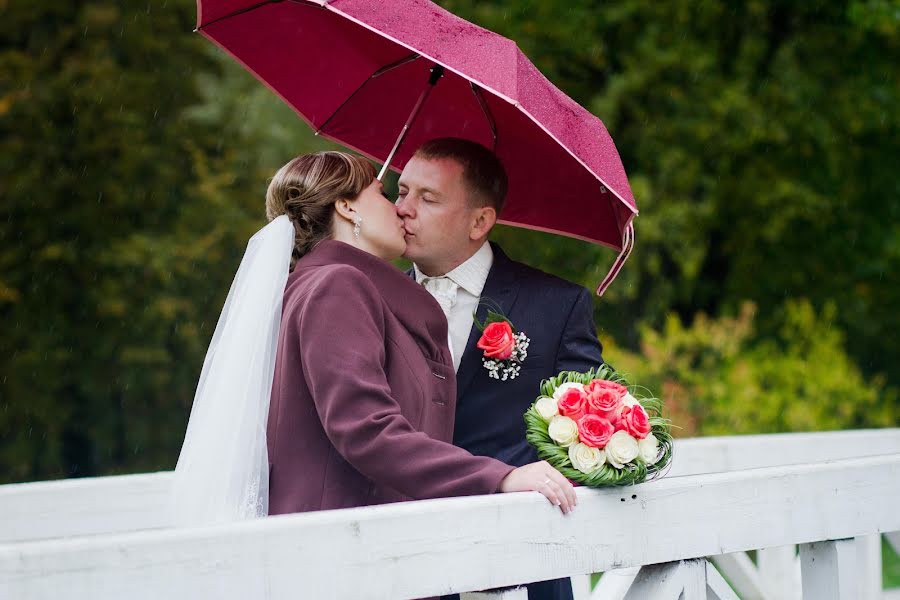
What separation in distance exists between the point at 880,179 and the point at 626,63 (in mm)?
3448

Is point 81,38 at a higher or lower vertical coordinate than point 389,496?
higher

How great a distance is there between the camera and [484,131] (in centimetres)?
395

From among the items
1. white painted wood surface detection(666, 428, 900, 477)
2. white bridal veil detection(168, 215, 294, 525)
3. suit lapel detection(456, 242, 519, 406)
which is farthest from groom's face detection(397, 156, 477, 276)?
white painted wood surface detection(666, 428, 900, 477)

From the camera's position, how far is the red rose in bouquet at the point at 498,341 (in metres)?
3.30

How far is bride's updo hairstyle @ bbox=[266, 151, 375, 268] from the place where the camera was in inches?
119

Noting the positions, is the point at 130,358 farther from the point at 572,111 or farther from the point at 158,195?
the point at 572,111

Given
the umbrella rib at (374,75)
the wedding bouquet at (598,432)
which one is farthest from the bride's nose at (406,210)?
the wedding bouquet at (598,432)

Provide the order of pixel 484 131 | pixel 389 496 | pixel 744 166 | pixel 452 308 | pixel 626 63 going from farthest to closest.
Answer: pixel 744 166 → pixel 626 63 → pixel 484 131 → pixel 452 308 → pixel 389 496

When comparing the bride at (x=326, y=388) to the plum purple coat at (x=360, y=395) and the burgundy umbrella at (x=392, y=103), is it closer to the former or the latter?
the plum purple coat at (x=360, y=395)

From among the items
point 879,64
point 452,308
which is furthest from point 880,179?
point 452,308

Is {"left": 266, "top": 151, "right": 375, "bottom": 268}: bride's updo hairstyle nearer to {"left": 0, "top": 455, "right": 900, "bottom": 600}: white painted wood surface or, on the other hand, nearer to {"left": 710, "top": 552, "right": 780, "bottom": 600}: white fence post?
{"left": 0, "top": 455, "right": 900, "bottom": 600}: white painted wood surface

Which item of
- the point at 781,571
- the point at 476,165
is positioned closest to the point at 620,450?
the point at 476,165

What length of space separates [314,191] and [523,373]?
927mm

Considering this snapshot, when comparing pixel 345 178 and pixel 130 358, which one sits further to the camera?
pixel 130 358
